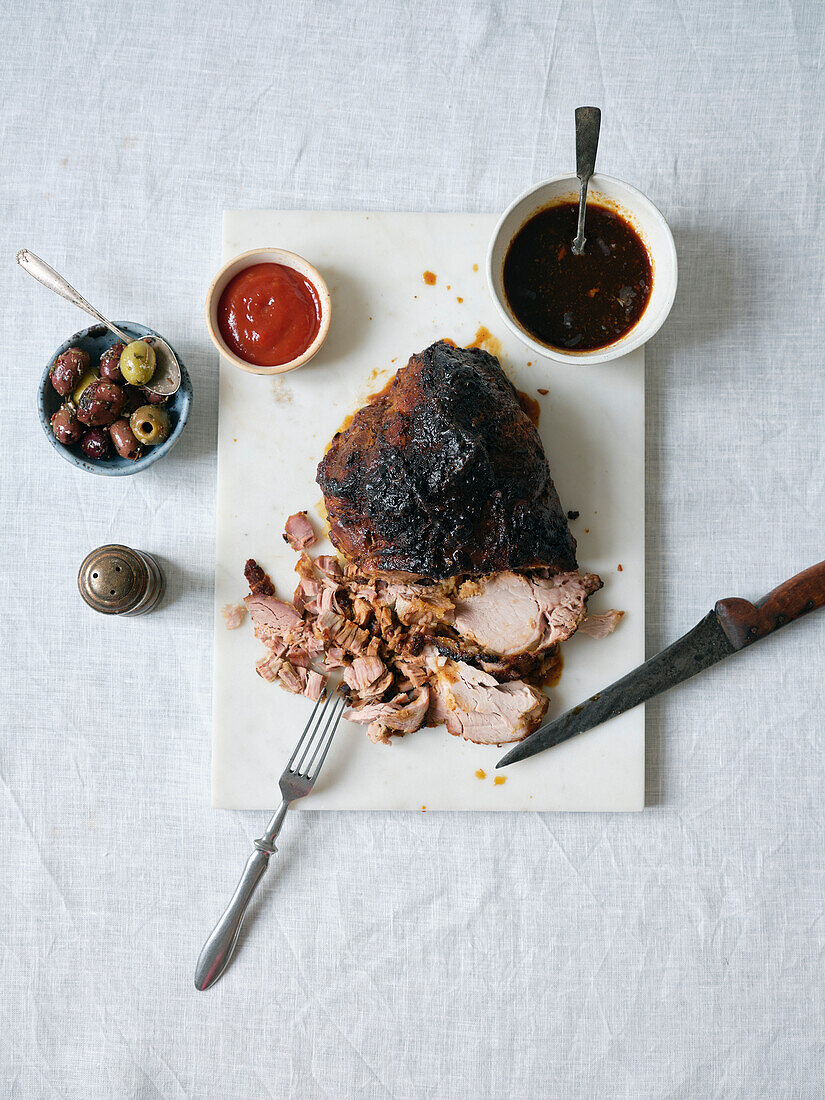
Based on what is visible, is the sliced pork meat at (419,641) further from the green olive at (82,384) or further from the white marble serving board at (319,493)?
the green olive at (82,384)

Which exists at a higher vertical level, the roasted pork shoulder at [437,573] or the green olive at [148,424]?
the green olive at [148,424]

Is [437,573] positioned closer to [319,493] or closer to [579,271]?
[319,493]

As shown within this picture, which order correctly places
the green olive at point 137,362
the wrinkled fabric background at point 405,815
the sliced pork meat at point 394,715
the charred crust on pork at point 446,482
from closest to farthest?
the charred crust on pork at point 446,482
the green olive at point 137,362
the sliced pork meat at point 394,715
the wrinkled fabric background at point 405,815

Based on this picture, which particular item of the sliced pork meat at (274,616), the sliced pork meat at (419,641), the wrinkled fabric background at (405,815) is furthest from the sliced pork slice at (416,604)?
the wrinkled fabric background at (405,815)

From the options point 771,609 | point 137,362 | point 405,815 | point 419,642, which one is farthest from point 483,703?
A: point 137,362

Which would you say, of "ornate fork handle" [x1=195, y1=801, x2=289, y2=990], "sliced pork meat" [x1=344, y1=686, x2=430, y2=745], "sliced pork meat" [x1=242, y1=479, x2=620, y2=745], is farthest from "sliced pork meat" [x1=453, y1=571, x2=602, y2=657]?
"ornate fork handle" [x1=195, y1=801, x2=289, y2=990]

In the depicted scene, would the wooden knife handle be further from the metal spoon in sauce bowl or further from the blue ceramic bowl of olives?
the blue ceramic bowl of olives
